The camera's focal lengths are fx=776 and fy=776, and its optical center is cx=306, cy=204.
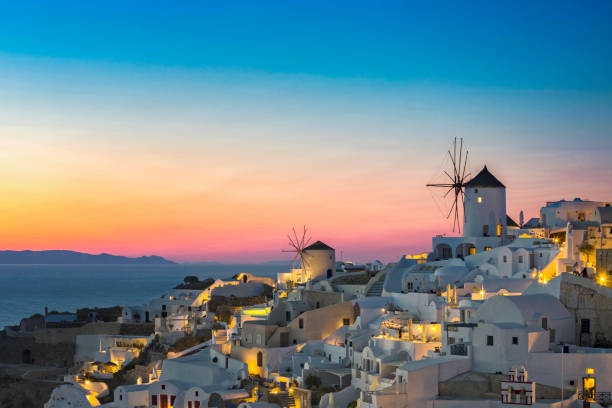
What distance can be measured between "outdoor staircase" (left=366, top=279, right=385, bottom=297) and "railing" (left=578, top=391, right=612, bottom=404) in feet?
53.0

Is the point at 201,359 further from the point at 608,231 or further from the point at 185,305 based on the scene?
the point at 608,231

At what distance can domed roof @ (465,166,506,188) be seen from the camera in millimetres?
42312

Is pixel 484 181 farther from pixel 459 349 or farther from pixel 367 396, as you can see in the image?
pixel 367 396

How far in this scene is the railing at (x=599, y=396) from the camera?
24.7 meters

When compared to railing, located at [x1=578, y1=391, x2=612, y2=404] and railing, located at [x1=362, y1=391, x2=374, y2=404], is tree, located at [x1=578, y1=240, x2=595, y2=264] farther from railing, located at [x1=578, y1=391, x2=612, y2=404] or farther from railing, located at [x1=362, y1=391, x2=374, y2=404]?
railing, located at [x1=362, y1=391, x2=374, y2=404]

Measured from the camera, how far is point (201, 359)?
36.2 metres

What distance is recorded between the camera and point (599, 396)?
81.4ft

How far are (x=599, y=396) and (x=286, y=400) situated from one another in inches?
439

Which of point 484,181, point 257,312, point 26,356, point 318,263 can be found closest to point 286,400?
point 257,312

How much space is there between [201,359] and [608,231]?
19668mm

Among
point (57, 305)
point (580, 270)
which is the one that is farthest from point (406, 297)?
point (57, 305)

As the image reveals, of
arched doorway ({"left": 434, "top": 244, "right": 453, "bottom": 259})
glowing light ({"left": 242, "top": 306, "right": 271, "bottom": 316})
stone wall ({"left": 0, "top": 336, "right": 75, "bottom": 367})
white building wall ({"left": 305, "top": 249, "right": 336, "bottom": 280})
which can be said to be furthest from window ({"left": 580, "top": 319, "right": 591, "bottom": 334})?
stone wall ({"left": 0, "top": 336, "right": 75, "bottom": 367})

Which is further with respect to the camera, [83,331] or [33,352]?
[33,352]

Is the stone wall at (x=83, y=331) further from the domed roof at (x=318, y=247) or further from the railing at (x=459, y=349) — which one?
the railing at (x=459, y=349)
